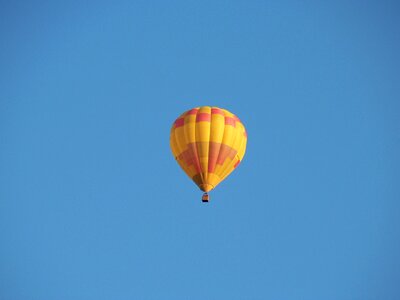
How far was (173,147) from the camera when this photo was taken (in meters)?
25.1

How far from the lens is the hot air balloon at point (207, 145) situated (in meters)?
23.9

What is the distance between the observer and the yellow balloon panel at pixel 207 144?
2388cm

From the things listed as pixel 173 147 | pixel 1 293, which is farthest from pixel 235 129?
pixel 1 293

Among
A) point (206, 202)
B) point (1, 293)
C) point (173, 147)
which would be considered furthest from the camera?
point (1, 293)

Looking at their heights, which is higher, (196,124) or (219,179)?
(196,124)

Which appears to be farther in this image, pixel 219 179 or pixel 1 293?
pixel 1 293

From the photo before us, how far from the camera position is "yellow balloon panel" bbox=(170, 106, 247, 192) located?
23.9m

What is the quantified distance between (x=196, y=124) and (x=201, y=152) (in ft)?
4.23

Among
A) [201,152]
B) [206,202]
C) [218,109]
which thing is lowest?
[206,202]

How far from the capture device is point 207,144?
78.5 ft

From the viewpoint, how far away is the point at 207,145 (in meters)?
23.9

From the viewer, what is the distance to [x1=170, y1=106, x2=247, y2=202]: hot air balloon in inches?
940

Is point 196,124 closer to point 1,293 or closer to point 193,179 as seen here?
point 193,179

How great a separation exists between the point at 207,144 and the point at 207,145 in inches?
1.7
